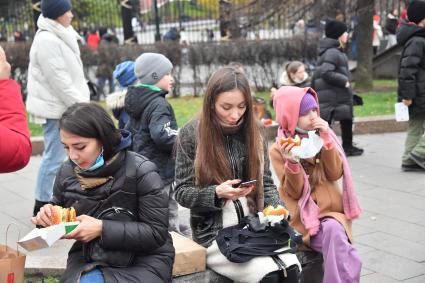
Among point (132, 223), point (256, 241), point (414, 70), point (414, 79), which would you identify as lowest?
point (256, 241)

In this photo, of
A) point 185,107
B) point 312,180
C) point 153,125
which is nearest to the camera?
point 312,180

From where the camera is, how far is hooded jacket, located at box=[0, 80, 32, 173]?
311 cm

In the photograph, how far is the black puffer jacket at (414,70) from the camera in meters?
7.60

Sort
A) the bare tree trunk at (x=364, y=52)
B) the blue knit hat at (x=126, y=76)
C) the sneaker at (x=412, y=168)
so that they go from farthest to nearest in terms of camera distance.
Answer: the bare tree trunk at (x=364, y=52) < the sneaker at (x=412, y=168) < the blue knit hat at (x=126, y=76)

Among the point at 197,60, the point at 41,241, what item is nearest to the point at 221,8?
the point at 197,60

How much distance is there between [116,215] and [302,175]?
1.40m

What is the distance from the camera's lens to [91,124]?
10.6 feet

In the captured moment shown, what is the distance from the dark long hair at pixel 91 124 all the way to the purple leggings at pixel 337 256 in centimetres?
155

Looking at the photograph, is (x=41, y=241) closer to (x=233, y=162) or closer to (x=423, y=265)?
(x=233, y=162)

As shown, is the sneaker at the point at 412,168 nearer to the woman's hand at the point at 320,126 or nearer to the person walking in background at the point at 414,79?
the person walking in background at the point at 414,79

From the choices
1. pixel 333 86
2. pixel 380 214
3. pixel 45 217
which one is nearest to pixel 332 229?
pixel 45 217

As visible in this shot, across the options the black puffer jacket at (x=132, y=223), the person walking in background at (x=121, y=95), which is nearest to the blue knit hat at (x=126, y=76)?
the person walking in background at (x=121, y=95)

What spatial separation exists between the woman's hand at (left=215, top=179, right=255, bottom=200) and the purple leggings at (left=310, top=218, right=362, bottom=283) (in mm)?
718

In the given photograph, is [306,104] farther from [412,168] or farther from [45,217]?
[412,168]
